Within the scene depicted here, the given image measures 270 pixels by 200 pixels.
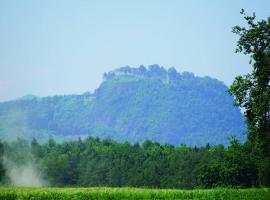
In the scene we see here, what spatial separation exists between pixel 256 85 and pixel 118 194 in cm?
1490

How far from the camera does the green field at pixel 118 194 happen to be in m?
40.4

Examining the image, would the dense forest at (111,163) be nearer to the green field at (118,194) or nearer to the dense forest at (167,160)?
the dense forest at (167,160)

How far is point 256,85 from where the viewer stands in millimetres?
48281

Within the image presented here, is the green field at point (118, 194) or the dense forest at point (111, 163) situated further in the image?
the dense forest at point (111, 163)

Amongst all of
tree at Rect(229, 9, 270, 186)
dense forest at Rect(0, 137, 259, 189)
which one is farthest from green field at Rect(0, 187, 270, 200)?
dense forest at Rect(0, 137, 259, 189)

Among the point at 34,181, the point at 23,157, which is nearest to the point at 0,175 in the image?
the point at 34,181

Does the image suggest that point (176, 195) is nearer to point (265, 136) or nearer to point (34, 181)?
point (265, 136)

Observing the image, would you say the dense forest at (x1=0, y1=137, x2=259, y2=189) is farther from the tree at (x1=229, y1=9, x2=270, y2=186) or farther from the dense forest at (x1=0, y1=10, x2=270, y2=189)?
the tree at (x1=229, y1=9, x2=270, y2=186)

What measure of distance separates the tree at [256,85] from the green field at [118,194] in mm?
5054

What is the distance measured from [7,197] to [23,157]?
136525 mm

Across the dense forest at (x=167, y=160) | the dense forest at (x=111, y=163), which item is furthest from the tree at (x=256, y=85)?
the dense forest at (x=111, y=163)

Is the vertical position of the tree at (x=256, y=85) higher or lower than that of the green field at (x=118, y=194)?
higher

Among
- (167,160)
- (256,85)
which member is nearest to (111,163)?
(167,160)

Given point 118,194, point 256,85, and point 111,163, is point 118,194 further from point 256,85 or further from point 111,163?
point 111,163
